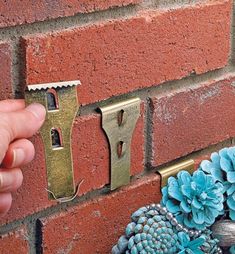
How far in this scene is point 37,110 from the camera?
812 millimetres

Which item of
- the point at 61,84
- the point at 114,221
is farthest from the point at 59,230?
the point at 61,84

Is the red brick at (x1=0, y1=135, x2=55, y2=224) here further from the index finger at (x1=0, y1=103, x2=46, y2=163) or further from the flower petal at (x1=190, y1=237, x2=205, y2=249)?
the flower petal at (x1=190, y1=237, x2=205, y2=249)

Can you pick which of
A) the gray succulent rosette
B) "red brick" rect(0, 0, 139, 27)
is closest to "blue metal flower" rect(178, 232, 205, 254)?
the gray succulent rosette

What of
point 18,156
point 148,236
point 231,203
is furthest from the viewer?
point 231,203

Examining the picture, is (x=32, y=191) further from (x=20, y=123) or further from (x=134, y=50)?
(x=134, y=50)

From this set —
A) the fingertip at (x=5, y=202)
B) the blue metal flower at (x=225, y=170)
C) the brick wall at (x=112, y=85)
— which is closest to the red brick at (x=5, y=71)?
the brick wall at (x=112, y=85)

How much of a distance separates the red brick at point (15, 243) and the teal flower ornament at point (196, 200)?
0.66 ft

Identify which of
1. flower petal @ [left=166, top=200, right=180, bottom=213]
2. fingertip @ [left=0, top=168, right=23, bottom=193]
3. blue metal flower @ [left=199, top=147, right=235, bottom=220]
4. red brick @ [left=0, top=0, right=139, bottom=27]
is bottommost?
flower petal @ [left=166, top=200, right=180, bottom=213]

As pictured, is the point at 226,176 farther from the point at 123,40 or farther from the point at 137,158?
the point at 123,40

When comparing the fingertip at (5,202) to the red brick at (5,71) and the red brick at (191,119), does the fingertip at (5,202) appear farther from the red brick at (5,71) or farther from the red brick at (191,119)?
the red brick at (191,119)

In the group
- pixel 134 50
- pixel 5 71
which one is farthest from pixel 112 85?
pixel 5 71

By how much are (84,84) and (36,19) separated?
11 centimetres

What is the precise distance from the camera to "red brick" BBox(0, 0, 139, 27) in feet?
2.54

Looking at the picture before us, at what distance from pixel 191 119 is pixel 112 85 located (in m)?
0.18
